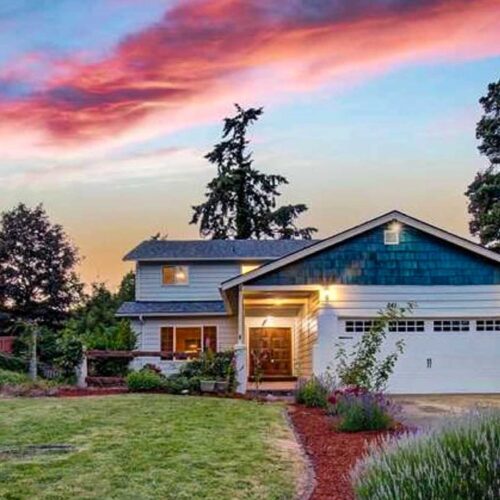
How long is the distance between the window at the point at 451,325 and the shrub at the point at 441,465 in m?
14.0

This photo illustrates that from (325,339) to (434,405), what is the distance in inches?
164

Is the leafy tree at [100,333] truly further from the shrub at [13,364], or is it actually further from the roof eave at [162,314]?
the shrub at [13,364]

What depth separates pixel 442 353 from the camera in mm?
19109

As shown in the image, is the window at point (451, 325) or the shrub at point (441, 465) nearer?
the shrub at point (441, 465)

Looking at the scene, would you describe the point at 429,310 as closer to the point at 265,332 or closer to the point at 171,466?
the point at 265,332

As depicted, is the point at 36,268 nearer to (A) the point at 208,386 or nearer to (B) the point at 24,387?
(B) the point at 24,387

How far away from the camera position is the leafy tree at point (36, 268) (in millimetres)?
38656

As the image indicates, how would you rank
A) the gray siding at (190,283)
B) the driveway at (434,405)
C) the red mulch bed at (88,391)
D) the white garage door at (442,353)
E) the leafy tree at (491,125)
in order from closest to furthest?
1. the driveway at (434,405)
2. the red mulch bed at (88,391)
3. the white garage door at (442,353)
4. the gray siding at (190,283)
5. the leafy tree at (491,125)

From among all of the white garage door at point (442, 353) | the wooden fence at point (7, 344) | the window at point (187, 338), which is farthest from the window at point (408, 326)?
the wooden fence at point (7, 344)

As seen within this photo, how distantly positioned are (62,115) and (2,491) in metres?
13.9

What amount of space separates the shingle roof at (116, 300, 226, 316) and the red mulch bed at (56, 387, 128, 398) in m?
7.57

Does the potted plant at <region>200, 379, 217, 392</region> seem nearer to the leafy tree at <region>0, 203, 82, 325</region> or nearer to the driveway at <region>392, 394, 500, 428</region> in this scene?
the driveway at <region>392, 394, 500, 428</region>

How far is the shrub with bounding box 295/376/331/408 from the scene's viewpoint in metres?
14.7

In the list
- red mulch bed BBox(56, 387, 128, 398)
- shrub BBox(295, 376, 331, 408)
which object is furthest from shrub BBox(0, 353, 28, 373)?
shrub BBox(295, 376, 331, 408)
